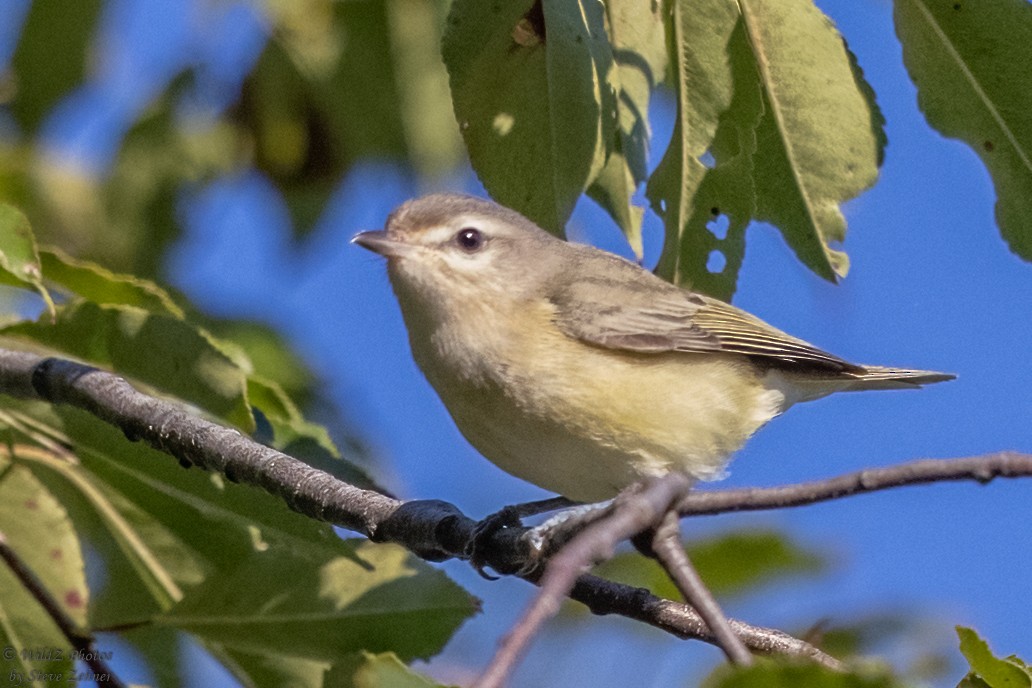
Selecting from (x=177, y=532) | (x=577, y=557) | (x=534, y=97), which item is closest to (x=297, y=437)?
(x=177, y=532)

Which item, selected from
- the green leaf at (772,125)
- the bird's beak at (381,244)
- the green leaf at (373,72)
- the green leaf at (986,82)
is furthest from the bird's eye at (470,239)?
the green leaf at (986,82)

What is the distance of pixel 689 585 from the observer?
1693 mm

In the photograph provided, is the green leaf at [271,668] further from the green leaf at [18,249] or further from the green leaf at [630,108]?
the green leaf at [630,108]

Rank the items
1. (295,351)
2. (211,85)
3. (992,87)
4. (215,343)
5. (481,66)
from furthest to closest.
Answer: (211,85) → (295,351) → (215,343) → (481,66) → (992,87)

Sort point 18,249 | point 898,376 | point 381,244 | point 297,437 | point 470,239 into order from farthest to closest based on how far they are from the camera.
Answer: point 898,376, point 470,239, point 381,244, point 297,437, point 18,249

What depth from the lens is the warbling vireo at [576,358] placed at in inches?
128

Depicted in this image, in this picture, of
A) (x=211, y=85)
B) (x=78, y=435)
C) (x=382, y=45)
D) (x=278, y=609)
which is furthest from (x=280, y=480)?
(x=211, y=85)

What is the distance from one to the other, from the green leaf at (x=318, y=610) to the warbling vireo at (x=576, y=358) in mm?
561

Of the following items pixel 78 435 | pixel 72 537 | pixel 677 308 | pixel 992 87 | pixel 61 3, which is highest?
pixel 992 87

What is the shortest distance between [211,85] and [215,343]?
185 cm

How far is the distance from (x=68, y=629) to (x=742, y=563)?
71.3 inches

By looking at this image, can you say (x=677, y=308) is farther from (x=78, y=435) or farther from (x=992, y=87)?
(x=78, y=435)

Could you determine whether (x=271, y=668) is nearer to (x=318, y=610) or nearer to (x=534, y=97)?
(x=318, y=610)

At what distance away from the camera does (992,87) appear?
2.57 metres
